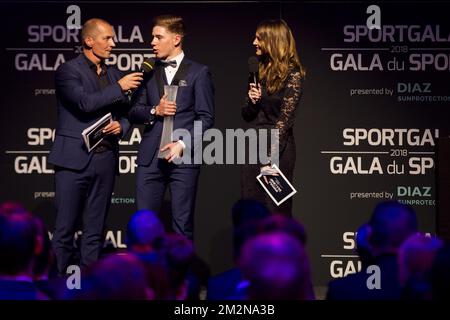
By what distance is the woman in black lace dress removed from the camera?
5.52 m

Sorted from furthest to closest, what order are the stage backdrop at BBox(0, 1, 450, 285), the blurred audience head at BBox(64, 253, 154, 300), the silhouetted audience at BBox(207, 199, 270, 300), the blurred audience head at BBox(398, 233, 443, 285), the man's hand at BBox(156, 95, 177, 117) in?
1. the stage backdrop at BBox(0, 1, 450, 285)
2. the man's hand at BBox(156, 95, 177, 117)
3. the silhouetted audience at BBox(207, 199, 270, 300)
4. the blurred audience head at BBox(398, 233, 443, 285)
5. the blurred audience head at BBox(64, 253, 154, 300)

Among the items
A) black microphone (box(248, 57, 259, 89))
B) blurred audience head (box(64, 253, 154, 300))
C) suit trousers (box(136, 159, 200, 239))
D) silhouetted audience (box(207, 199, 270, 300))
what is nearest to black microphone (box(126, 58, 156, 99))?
suit trousers (box(136, 159, 200, 239))

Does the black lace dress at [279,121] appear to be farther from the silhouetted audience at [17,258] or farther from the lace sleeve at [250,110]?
the silhouetted audience at [17,258]

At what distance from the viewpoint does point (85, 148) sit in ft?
17.7

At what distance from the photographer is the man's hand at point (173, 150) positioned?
5.36 meters

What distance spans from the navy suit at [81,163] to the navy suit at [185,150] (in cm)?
17

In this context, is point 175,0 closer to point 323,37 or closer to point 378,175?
point 323,37

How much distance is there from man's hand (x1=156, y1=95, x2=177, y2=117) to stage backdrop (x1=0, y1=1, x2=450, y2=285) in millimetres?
1335

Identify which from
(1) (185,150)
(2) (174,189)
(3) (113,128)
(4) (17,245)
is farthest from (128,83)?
(4) (17,245)

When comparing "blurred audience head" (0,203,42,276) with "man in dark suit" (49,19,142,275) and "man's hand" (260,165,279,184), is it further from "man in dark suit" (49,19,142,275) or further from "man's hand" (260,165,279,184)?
"man's hand" (260,165,279,184)

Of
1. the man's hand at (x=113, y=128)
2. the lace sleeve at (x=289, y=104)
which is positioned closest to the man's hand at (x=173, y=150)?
the man's hand at (x=113, y=128)

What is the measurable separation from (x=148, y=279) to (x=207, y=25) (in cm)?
447

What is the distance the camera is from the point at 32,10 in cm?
677
